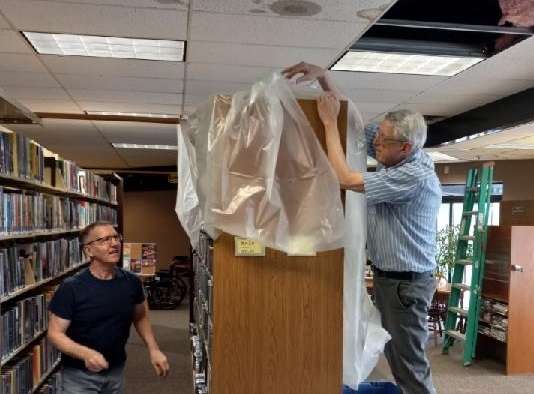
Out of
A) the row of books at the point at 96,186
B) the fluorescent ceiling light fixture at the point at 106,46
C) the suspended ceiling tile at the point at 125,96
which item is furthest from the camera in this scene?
the row of books at the point at 96,186

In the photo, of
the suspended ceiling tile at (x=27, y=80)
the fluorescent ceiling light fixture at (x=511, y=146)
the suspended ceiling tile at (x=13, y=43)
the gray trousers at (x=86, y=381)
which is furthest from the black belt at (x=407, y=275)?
the fluorescent ceiling light fixture at (x=511, y=146)

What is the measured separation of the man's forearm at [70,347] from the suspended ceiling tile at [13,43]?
2.09 metres

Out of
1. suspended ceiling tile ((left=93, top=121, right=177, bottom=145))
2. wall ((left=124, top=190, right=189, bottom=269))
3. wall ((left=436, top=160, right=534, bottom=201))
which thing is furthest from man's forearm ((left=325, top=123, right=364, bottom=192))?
wall ((left=124, top=190, right=189, bottom=269))

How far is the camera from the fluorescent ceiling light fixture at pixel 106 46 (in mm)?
3859

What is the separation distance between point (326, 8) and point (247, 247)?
1.70 m

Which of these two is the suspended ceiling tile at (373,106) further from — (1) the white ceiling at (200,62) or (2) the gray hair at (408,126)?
(2) the gray hair at (408,126)

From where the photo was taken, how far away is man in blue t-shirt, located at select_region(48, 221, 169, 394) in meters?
2.74

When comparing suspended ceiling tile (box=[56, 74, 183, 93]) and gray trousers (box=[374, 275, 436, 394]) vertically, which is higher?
suspended ceiling tile (box=[56, 74, 183, 93])

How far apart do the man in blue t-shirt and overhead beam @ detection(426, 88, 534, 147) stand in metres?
4.04

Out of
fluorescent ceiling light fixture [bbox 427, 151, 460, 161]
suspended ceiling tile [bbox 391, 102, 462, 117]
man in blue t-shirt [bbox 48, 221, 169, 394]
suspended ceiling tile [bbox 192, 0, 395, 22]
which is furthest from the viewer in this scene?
fluorescent ceiling light fixture [bbox 427, 151, 460, 161]

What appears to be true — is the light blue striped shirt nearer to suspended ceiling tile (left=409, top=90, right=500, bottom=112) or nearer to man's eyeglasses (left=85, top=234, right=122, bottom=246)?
man's eyeglasses (left=85, top=234, right=122, bottom=246)

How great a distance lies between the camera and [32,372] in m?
Result: 4.05

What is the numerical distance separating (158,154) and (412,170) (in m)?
8.79

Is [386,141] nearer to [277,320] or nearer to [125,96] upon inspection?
[277,320]
